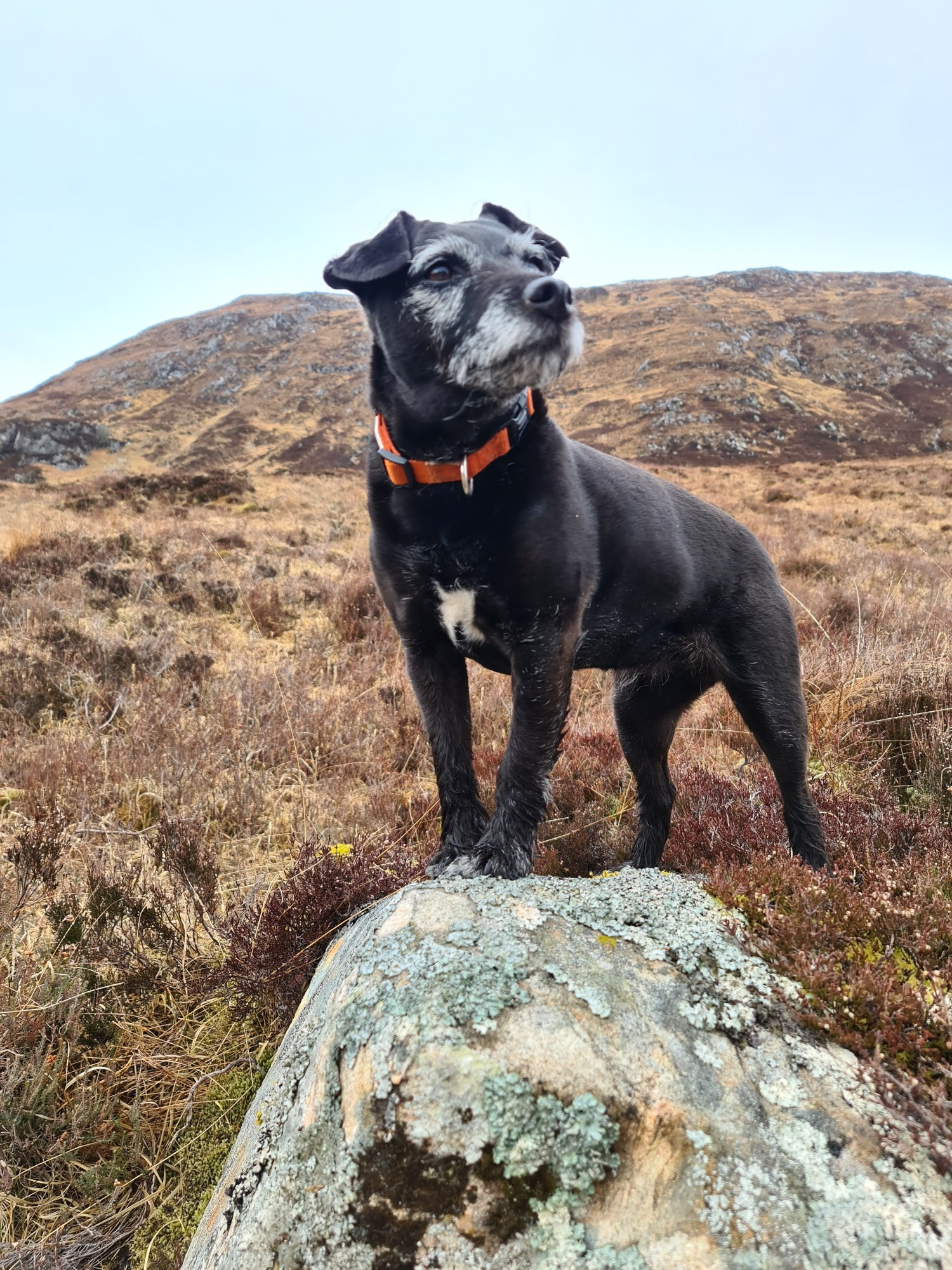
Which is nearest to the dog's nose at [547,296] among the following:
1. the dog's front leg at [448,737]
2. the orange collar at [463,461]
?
the orange collar at [463,461]

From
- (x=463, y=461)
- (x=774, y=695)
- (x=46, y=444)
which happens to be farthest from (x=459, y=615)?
(x=46, y=444)

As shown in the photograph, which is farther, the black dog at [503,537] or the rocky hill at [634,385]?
the rocky hill at [634,385]

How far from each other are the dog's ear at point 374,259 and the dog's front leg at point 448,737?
1304 mm

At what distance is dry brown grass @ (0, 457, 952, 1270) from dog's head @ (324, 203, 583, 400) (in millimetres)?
1712

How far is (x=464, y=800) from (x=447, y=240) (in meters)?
2.04

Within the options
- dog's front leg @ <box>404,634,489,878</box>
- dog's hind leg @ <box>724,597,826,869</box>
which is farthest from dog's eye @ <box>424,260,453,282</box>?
dog's hind leg @ <box>724,597,826,869</box>

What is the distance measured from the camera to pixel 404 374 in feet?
8.06

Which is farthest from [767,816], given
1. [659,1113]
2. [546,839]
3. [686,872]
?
[659,1113]

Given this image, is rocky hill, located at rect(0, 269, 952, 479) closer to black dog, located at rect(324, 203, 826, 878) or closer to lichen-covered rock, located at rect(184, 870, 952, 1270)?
black dog, located at rect(324, 203, 826, 878)

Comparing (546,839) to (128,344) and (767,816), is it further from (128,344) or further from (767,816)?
(128,344)

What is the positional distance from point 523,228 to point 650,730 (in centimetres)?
229

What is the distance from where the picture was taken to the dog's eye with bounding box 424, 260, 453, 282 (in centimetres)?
242

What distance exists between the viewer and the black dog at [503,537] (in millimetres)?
2297

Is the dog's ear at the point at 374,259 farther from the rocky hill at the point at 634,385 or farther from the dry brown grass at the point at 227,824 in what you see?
the rocky hill at the point at 634,385
